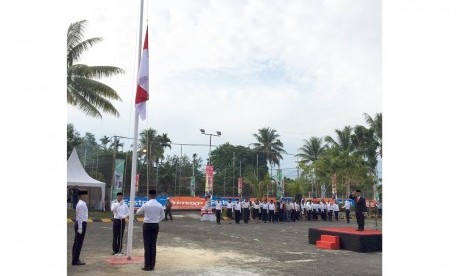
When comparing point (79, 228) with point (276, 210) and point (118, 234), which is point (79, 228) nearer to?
point (118, 234)

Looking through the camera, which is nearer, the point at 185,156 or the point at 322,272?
the point at 322,272

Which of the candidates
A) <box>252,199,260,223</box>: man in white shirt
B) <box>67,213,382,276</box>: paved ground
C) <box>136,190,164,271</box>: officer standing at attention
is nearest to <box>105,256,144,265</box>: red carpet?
<box>67,213,382,276</box>: paved ground

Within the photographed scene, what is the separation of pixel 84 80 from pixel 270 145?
44.1m

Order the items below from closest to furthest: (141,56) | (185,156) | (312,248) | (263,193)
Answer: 1. (141,56)
2. (312,248)
3. (263,193)
4. (185,156)

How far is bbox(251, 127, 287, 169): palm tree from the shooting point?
60531mm

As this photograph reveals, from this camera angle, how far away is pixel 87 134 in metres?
91.8

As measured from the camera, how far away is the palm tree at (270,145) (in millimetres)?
60531

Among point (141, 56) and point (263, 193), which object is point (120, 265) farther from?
point (263, 193)

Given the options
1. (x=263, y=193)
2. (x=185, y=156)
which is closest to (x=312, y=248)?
(x=263, y=193)

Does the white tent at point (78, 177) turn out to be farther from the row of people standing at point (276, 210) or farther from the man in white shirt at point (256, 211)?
the man in white shirt at point (256, 211)

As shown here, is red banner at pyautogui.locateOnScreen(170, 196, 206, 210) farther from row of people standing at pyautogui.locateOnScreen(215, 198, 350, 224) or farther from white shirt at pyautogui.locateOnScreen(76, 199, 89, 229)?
white shirt at pyautogui.locateOnScreen(76, 199, 89, 229)

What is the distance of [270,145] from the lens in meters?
61.0

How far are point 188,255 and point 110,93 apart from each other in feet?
35.7

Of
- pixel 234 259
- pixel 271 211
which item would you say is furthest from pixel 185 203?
pixel 234 259
